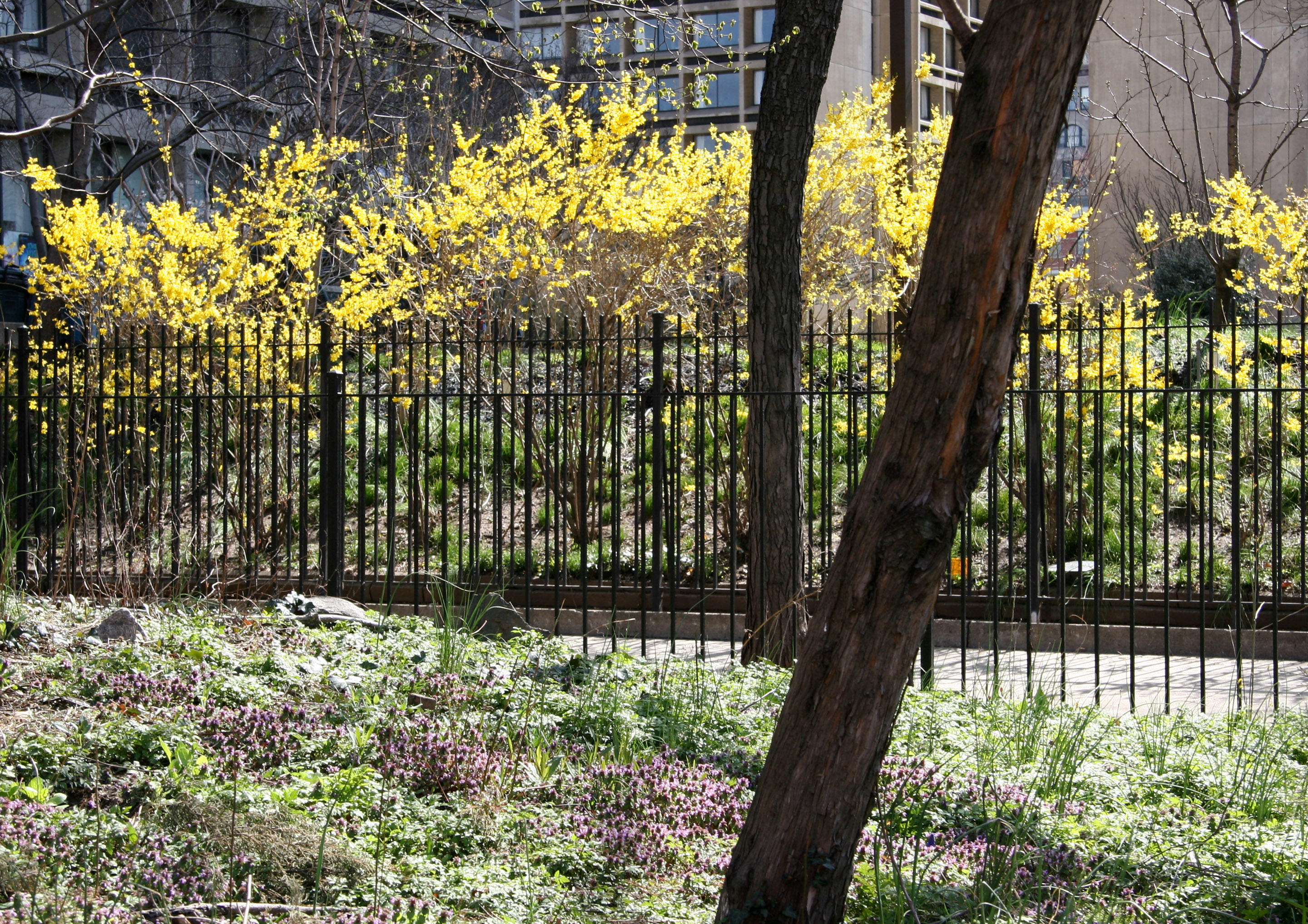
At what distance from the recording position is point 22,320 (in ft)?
65.4

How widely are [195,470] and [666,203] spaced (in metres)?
5.10

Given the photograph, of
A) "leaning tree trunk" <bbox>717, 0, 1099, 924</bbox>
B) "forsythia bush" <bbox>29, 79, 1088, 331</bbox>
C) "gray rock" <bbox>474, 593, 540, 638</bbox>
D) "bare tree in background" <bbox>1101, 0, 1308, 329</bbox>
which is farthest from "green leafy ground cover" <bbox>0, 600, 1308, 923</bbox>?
"bare tree in background" <bbox>1101, 0, 1308, 329</bbox>

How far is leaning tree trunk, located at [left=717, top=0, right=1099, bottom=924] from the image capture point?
3074 mm

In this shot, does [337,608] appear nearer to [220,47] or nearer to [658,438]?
[658,438]

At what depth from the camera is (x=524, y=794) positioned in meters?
4.43

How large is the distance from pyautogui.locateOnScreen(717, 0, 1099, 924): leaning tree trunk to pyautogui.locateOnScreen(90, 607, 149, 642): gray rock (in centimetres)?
373

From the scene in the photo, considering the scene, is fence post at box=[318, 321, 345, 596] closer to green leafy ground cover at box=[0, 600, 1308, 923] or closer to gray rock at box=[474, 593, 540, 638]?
gray rock at box=[474, 593, 540, 638]

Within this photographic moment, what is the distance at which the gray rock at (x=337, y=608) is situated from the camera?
7422 mm

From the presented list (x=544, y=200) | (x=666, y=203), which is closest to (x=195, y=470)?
(x=544, y=200)

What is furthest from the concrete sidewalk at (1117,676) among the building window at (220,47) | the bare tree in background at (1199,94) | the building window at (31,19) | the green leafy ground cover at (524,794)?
the building window at (31,19)

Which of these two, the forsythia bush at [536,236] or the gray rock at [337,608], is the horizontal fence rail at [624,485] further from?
the forsythia bush at [536,236]

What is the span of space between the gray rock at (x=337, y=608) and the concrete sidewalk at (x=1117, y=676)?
146cm

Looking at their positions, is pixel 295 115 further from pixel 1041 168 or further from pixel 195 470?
pixel 1041 168

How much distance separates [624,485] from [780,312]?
6065 millimetres
